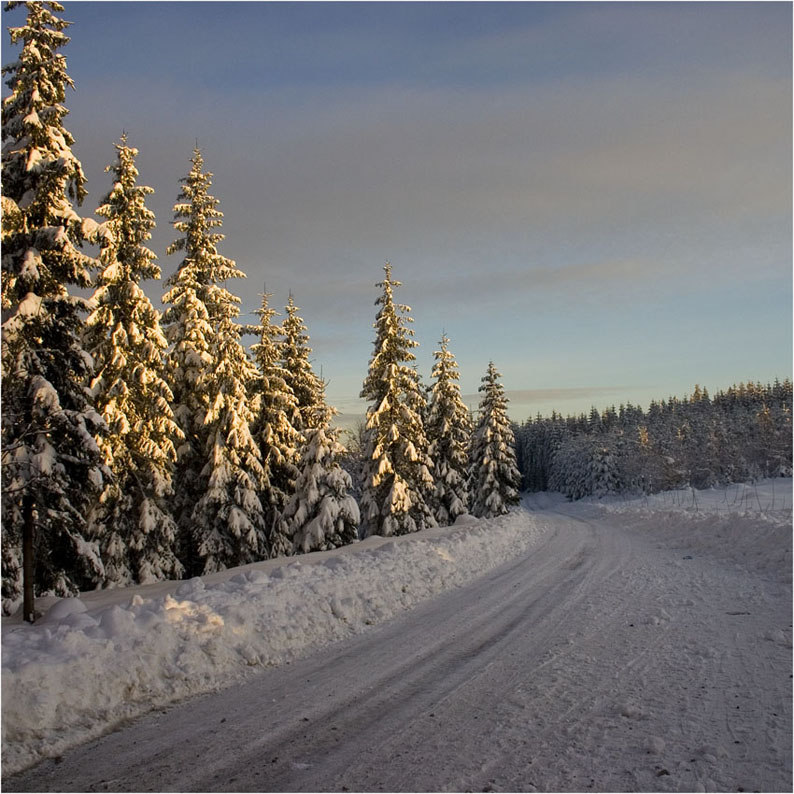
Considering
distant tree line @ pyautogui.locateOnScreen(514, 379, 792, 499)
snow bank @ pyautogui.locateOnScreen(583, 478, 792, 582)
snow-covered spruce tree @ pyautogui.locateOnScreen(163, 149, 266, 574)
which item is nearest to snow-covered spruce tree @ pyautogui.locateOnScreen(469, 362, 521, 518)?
snow bank @ pyautogui.locateOnScreen(583, 478, 792, 582)

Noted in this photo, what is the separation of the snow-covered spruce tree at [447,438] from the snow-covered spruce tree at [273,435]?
1112 centimetres

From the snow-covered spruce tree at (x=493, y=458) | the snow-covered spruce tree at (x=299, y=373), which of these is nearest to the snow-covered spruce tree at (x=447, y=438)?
the snow-covered spruce tree at (x=493, y=458)

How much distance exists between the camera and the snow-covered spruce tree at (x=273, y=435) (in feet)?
88.2

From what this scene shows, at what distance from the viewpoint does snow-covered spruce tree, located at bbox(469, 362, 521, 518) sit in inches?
1652

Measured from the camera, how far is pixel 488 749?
4.69m

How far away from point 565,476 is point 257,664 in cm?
10929

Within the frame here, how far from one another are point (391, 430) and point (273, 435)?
21.0 feet

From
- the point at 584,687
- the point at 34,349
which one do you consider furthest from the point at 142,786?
the point at 34,349

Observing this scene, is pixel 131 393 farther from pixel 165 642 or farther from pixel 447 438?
pixel 447 438

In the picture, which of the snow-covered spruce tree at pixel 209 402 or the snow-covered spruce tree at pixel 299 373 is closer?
the snow-covered spruce tree at pixel 209 402

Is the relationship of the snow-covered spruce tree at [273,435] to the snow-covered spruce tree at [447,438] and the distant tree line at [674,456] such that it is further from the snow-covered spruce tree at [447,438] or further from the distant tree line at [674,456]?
the distant tree line at [674,456]

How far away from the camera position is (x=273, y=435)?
27641 millimetres

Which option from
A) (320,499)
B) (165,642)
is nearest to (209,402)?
(320,499)

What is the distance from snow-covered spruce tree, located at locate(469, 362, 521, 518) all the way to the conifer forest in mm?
154
